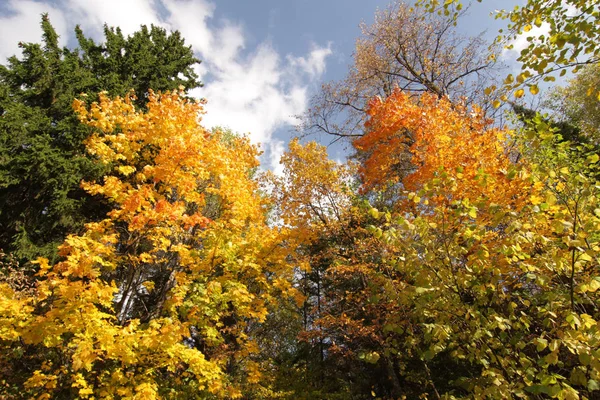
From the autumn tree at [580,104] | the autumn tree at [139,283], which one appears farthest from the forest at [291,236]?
the autumn tree at [580,104]

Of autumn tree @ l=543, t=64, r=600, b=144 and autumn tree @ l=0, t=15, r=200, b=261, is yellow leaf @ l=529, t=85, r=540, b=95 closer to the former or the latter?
autumn tree @ l=0, t=15, r=200, b=261

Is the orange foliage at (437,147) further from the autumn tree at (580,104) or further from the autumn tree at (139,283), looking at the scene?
the autumn tree at (580,104)

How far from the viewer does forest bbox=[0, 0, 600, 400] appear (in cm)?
264

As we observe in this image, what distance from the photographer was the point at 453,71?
490 inches

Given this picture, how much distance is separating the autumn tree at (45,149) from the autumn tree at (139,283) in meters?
1.24

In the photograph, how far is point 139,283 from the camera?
6.57 m

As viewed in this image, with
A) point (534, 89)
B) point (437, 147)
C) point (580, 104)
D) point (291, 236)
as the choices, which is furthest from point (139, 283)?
point (580, 104)

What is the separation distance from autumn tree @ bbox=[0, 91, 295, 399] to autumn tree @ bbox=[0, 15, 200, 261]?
1239 mm

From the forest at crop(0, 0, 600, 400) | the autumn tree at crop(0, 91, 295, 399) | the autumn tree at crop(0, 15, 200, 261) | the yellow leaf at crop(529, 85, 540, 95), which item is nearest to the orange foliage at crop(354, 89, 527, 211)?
the forest at crop(0, 0, 600, 400)

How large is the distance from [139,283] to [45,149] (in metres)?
4.90

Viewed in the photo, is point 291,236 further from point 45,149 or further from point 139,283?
point 45,149

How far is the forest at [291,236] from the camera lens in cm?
264

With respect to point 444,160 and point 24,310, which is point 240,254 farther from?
point 444,160

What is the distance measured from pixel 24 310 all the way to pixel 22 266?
4.71m
